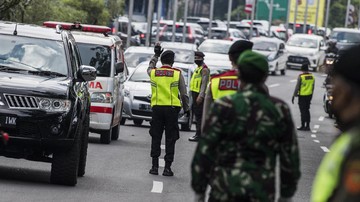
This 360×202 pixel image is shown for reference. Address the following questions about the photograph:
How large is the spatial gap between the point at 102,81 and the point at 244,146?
1382 centimetres

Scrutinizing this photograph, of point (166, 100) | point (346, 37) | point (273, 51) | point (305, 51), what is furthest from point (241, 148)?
point (305, 51)

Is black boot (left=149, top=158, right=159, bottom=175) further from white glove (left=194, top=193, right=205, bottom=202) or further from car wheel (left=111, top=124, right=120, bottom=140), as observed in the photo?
white glove (left=194, top=193, right=205, bottom=202)

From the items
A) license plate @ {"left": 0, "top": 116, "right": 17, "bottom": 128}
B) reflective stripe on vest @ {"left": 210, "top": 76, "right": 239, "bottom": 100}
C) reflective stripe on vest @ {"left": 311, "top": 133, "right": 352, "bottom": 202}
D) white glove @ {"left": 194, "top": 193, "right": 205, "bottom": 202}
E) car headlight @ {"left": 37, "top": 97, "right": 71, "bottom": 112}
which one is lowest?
license plate @ {"left": 0, "top": 116, "right": 17, "bottom": 128}

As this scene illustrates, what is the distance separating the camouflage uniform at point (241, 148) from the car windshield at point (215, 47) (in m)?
36.7

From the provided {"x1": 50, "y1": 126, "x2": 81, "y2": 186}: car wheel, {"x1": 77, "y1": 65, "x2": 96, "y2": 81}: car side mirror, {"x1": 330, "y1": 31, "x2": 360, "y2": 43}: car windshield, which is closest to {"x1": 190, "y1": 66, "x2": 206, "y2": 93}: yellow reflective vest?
{"x1": 77, "y1": 65, "x2": 96, "y2": 81}: car side mirror

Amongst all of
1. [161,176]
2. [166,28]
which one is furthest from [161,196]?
[166,28]

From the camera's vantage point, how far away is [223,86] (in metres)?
10.3

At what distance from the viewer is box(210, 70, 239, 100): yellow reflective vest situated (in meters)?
10.2

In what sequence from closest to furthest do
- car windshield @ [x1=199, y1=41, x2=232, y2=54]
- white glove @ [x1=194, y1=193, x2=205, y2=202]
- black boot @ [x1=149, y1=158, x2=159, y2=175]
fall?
white glove @ [x1=194, y1=193, x2=205, y2=202] < black boot @ [x1=149, y1=158, x2=159, y2=175] < car windshield @ [x1=199, y1=41, x2=232, y2=54]

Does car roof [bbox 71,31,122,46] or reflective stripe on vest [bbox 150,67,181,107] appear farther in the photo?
car roof [bbox 71,31,122,46]

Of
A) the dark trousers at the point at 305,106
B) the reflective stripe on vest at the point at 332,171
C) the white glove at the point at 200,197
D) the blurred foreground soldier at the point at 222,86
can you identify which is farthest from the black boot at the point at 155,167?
the dark trousers at the point at 305,106

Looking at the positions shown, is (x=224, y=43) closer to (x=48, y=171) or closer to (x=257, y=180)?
(x=48, y=171)

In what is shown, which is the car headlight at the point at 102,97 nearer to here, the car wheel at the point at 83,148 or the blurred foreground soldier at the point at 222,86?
the car wheel at the point at 83,148

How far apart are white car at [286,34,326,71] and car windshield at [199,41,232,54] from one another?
14962 mm
